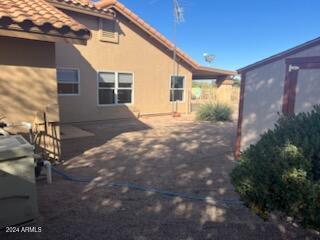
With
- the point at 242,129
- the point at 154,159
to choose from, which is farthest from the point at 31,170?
the point at 242,129

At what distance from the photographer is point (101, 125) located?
13109mm

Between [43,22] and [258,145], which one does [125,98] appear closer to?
[43,22]

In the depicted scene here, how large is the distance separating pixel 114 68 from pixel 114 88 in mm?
1004

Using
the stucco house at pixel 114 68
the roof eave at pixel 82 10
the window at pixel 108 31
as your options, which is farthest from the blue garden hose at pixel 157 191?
the window at pixel 108 31

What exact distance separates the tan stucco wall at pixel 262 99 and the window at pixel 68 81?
807 cm

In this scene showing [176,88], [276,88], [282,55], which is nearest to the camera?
[282,55]

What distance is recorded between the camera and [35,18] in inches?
224

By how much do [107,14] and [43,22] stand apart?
805cm

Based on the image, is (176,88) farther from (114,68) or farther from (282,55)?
(282,55)

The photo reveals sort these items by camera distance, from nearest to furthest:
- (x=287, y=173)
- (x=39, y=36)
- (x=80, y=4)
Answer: (x=287, y=173) → (x=39, y=36) → (x=80, y=4)

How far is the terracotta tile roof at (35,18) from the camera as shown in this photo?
5.34m

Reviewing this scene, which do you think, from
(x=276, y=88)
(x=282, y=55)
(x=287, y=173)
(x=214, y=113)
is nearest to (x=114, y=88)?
(x=214, y=113)

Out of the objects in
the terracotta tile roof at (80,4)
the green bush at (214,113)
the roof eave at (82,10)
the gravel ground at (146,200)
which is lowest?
the gravel ground at (146,200)

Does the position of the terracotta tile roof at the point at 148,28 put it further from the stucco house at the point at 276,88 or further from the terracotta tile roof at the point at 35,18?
the stucco house at the point at 276,88
